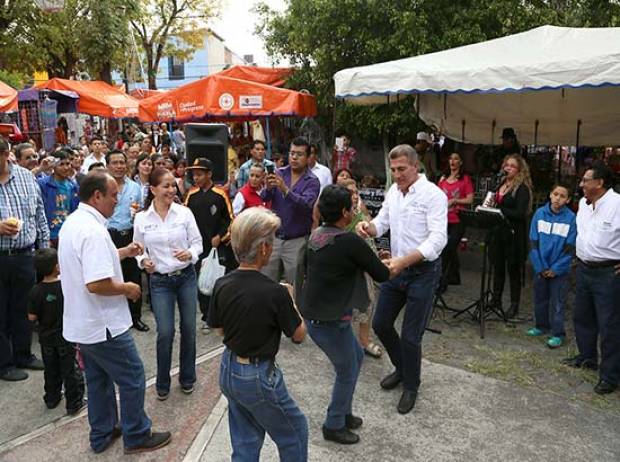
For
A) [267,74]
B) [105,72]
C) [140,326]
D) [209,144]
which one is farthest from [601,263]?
[105,72]

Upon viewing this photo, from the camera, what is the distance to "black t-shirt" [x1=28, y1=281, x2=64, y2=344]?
3.96 metres

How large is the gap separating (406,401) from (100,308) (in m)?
2.33

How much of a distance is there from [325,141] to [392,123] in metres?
2.46

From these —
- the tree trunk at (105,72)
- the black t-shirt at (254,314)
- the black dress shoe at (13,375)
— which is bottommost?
the black dress shoe at (13,375)

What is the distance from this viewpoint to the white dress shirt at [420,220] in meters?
3.78

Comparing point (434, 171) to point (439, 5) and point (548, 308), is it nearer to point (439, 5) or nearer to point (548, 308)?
point (439, 5)

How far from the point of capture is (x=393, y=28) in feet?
34.0

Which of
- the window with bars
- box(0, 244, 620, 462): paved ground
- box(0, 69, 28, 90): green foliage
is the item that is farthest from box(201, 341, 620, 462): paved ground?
the window with bars

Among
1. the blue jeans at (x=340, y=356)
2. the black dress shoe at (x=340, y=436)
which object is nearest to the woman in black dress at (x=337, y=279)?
the blue jeans at (x=340, y=356)

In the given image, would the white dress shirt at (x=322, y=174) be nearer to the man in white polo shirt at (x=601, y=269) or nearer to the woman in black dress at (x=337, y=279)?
the man in white polo shirt at (x=601, y=269)

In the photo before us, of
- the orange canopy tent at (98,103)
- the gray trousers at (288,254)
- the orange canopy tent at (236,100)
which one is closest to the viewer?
the gray trousers at (288,254)

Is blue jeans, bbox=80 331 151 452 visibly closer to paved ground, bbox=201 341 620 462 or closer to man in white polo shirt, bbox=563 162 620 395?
paved ground, bbox=201 341 620 462

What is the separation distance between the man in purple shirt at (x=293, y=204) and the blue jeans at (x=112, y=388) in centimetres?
201

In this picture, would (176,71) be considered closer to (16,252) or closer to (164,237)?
(16,252)
